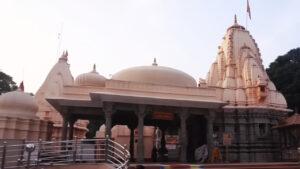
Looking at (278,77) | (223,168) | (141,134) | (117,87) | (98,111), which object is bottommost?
(223,168)

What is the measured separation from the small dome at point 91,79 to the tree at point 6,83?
29.0 m

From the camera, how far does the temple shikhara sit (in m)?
18.3

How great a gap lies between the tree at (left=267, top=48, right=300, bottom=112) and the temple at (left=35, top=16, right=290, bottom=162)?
40.2 ft

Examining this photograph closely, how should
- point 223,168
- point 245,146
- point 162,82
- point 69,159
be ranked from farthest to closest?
1. point 245,146
2. point 162,82
3. point 223,168
4. point 69,159

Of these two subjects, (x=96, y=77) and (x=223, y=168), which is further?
(x=96, y=77)

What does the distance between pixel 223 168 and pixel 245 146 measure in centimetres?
990

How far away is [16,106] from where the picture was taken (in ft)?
66.7

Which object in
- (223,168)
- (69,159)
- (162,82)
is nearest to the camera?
(69,159)

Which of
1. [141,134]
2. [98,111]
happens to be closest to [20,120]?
[98,111]

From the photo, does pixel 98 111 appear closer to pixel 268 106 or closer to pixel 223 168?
pixel 223 168

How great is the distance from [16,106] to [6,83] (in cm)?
3254

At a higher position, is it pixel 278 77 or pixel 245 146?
pixel 278 77

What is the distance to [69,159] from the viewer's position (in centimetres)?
1276

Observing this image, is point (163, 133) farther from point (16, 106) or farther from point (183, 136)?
point (16, 106)
